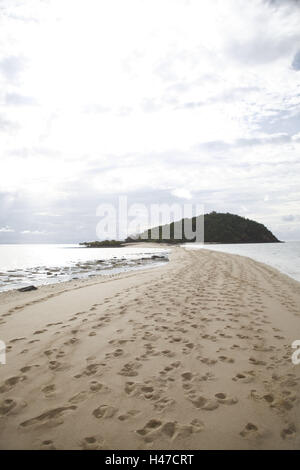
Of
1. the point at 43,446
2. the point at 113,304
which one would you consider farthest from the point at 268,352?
the point at 113,304

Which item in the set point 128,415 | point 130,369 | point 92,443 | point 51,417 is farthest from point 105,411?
→ point 130,369

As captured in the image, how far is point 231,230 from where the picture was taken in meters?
153

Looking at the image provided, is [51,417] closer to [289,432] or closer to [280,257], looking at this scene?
[289,432]

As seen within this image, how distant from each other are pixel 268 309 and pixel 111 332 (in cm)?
591

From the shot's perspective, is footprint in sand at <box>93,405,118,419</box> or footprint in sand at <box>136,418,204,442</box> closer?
footprint in sand at <box>136,418,204,442</box>

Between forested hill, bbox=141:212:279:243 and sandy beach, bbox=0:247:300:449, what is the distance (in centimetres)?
13442

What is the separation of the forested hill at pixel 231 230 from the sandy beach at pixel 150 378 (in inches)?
5292

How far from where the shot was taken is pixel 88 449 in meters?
3.23

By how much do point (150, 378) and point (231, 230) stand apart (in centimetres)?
15605

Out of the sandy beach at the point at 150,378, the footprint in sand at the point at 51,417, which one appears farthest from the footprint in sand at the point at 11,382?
the footprint in sand at the point at 51,417

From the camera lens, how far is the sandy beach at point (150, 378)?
345 cm

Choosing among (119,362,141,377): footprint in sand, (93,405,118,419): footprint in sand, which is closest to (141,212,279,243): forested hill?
(119,362,141,377): footprint in sand

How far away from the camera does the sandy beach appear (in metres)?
3.45

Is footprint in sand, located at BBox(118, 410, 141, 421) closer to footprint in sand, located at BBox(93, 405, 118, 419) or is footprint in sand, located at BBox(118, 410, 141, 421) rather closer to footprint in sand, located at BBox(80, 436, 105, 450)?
footprint in sand, located at BBox(93, 405, 118, 419)
